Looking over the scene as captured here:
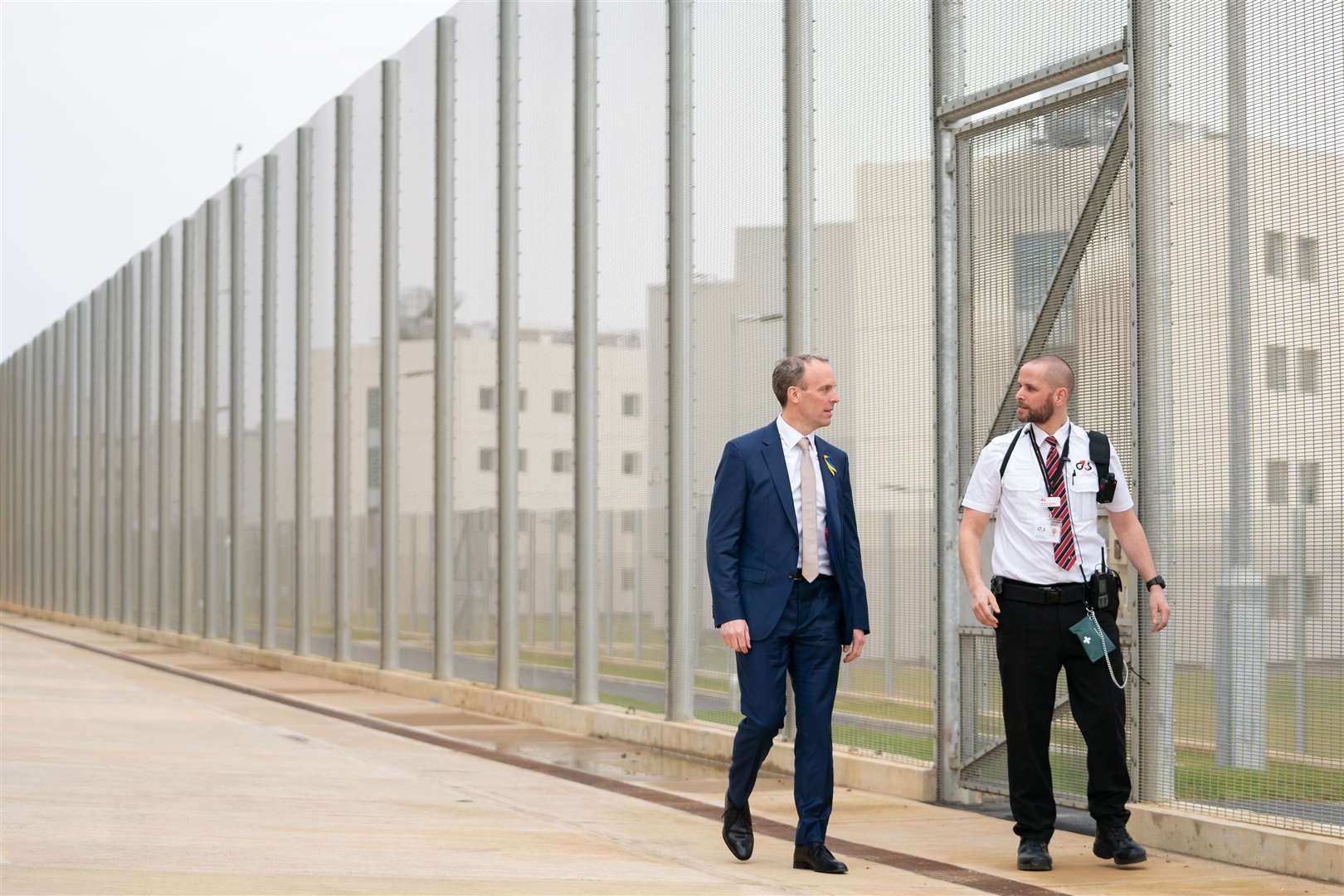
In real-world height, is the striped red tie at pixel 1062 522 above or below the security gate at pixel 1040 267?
below

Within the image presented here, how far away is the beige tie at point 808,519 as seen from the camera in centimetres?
631

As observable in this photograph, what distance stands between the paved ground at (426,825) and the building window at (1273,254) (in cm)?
212

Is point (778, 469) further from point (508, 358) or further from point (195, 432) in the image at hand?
point (195, 432)

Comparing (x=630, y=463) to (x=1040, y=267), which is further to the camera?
(x=630, y=463)

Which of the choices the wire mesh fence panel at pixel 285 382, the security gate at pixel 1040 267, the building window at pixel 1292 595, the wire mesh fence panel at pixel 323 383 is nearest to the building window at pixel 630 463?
the security gate at pixel 1040 267

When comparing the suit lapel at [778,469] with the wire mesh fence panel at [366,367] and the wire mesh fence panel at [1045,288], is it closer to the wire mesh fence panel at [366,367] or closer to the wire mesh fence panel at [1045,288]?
the wire mesh fence panel at [1045,288]

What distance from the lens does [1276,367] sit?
21.0 ft

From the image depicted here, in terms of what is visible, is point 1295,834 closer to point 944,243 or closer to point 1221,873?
point 1221,873

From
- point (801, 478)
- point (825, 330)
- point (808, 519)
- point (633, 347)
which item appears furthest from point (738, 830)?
point (633, 347)

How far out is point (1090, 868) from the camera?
6.37 metres

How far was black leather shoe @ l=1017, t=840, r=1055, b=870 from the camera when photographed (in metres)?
6.26

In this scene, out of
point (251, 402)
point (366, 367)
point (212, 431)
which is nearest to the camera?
point (366, 367)

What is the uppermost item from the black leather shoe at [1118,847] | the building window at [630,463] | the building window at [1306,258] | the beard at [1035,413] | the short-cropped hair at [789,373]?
the building window at [1306,258]

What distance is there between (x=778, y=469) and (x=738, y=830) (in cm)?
130
